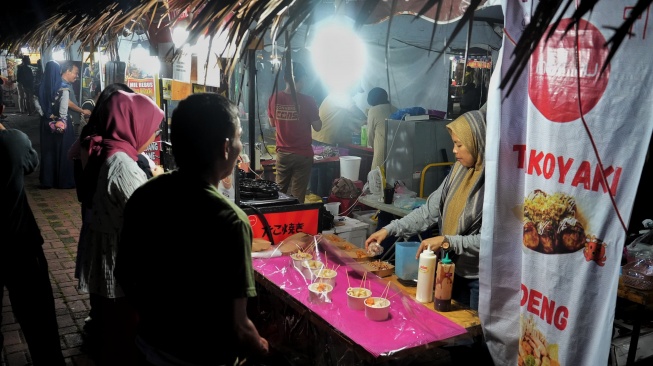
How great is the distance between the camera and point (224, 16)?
2.57 metres

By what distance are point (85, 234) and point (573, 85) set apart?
3.02 m

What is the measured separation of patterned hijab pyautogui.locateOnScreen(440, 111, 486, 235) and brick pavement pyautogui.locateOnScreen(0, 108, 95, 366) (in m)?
3.13

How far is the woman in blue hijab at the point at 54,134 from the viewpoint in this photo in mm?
9328

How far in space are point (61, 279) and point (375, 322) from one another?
14.4ft

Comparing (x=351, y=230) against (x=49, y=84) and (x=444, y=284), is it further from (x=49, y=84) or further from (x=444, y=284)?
(x=49, y=84)

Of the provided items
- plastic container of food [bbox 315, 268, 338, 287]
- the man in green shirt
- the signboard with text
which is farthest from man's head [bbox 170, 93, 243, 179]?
the signboard with text

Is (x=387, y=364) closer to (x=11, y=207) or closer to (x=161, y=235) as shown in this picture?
(x=161, y=235)

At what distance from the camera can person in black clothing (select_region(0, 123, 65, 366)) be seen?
3.48 meters

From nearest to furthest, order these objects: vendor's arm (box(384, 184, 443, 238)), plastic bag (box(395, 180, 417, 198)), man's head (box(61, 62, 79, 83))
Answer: vendor's arm (box(384, 184, 443, 238))
plastic bag (box(395, 180, 417, 198))
man's head (box(61, 62, 79, 83))

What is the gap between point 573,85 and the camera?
223cm

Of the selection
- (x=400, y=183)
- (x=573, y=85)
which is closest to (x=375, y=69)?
(x=400, y=183)

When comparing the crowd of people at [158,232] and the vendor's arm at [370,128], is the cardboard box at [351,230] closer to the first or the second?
the crowd of people at [158,232]

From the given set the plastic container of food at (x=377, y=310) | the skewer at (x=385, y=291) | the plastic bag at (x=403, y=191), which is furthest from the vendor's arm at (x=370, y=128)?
the plastic container of food at (x=377, y=310)

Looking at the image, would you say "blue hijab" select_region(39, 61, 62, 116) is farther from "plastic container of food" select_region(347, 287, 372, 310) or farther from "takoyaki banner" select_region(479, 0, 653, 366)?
"takoyaki banner" select_region(479, 0, 653, 366)
